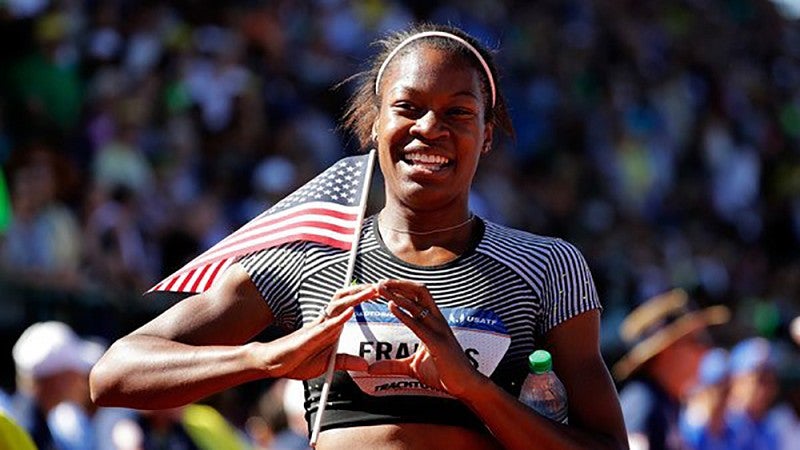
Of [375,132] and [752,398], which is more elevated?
[375,132]

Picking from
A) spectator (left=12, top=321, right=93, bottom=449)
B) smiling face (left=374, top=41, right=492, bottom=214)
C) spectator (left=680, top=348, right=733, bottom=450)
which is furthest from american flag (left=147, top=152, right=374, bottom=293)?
spectator (left=680, top=348, right=733, bottom=450)

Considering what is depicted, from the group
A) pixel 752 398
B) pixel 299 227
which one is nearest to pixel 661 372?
pixel 752 398

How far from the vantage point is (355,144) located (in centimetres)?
1078

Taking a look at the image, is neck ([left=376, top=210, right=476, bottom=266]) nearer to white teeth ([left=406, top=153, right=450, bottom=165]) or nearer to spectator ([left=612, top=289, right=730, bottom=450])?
white teeth ([left=406, top=153, right=450, bottom=165])

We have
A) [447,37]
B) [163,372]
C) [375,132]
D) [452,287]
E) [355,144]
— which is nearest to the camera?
[163,372]

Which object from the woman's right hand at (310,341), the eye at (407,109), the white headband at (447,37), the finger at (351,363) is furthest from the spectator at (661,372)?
the woman's right hand at (310,341)

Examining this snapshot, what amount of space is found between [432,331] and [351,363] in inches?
8.2

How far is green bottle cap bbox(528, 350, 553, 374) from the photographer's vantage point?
388 centimetres

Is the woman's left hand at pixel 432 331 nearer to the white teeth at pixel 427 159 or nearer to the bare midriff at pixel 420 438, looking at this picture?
the bare midriff at pixel 420 438

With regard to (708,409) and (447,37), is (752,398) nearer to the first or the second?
(708,409)

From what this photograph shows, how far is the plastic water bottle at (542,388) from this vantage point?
3891 millimetres

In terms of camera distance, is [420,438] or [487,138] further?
[487,138]

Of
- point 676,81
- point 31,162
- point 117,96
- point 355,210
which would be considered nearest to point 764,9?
point 676,81

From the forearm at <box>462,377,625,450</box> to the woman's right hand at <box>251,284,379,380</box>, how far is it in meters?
0.31
